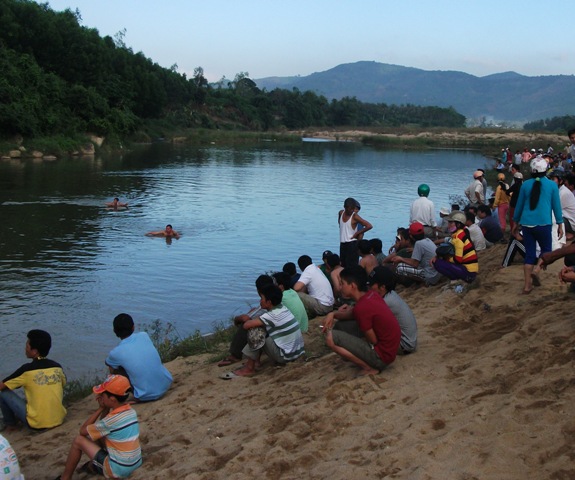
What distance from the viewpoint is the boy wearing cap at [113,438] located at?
5.66 meters

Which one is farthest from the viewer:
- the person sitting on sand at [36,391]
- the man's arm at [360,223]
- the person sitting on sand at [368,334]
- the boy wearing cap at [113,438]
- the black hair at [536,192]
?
the man's arm at [360,223]

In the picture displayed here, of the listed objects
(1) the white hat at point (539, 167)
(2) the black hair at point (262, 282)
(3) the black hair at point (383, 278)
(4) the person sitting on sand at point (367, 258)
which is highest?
(1) the white hat at point (539, 167)

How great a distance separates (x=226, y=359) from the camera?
27.8 feet

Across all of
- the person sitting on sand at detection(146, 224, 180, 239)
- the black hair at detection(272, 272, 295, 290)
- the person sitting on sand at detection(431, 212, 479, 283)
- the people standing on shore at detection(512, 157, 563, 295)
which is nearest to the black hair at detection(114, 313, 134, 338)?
the black hair at detection(272, 272, 295, 290)

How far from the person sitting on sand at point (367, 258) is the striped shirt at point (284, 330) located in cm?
268

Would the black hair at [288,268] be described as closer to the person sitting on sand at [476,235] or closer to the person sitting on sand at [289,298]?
the person sitting on sand at [289,298]

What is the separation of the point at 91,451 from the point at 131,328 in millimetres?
1857

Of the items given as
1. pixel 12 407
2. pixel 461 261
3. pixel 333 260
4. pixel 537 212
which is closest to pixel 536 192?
pixel 537 212

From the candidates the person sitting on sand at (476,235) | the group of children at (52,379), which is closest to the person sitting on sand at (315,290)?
the group of children at (52,379)

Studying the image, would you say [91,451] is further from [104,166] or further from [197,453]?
[104,166]

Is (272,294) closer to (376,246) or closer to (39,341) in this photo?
(39,341)

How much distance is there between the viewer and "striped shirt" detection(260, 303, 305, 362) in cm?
775

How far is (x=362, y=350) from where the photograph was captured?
262 inches

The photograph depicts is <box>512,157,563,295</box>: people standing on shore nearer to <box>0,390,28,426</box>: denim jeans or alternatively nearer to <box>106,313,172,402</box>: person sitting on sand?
<box>106,313,172,402</box>: person sitting on sand
